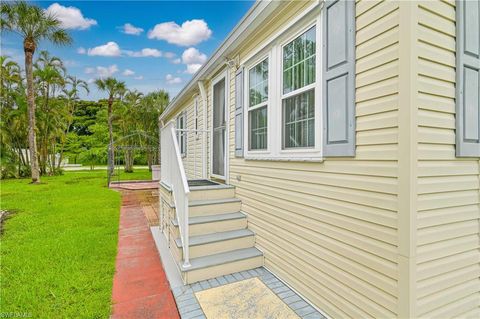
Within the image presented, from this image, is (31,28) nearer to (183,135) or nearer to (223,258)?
(183,135)

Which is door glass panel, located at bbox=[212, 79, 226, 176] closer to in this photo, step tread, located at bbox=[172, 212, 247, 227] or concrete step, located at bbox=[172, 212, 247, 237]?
step tread, located at bbox=[172, 212, 247, 227]

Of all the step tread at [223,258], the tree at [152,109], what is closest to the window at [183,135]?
the step tread at [223,258]

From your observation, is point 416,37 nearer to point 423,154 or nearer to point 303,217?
point 423,154

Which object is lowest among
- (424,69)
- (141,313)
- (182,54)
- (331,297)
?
(141,313)

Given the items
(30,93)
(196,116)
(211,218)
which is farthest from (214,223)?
(30,93)

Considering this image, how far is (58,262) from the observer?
12.8 ft

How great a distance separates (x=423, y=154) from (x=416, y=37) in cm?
80

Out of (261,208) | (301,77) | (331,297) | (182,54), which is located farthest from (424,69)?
(182,54)

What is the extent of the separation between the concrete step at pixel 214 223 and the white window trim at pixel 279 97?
986 mm

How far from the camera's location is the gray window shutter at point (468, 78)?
76.5 inches

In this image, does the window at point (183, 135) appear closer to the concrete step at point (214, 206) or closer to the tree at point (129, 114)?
the concrete step at point (214, 206)

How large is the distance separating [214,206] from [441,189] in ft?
9.82

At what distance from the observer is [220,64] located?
16.4 ft

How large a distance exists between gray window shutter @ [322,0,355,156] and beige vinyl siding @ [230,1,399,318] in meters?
0.07
